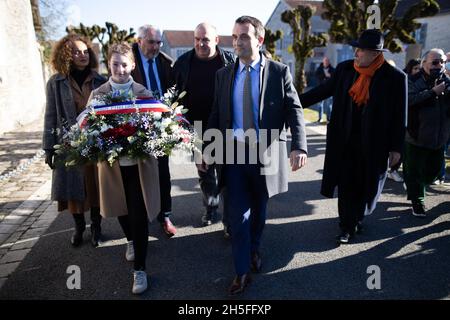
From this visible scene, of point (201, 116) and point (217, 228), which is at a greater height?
point (201, 116)

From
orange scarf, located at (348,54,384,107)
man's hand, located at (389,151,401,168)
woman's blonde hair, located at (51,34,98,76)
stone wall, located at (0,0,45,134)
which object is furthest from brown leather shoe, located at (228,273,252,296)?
stone wall, located at (0,0,45,134)

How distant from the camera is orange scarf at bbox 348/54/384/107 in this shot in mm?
3660

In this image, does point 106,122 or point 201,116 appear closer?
point 106,122

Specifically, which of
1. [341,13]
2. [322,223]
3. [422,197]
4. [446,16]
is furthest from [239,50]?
[446,16]

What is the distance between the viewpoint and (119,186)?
312 centimetres

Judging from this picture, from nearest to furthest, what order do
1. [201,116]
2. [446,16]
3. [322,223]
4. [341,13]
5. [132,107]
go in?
[132,107]
[201,116]
[322,223]
[341,13]
[446,16]

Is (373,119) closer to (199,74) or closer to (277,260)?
(277,260)

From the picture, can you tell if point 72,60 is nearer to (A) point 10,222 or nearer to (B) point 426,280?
(A) point 10,222

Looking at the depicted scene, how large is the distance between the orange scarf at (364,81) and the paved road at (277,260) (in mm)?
1666

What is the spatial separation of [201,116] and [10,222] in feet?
9.91

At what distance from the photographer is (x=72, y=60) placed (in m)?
3.72

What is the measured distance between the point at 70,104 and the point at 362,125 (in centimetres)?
316

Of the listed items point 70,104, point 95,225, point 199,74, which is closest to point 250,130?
point 199,74

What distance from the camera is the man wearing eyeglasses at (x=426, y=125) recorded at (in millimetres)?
4668
